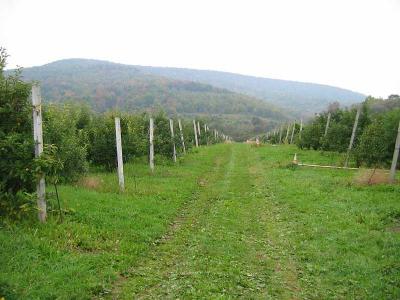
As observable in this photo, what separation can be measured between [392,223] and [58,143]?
1055cm

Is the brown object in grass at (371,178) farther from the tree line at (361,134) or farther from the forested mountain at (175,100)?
the forested mountain at (175,100)

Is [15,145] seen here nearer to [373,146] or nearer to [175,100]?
[373,146]

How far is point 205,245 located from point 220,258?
2.66ft

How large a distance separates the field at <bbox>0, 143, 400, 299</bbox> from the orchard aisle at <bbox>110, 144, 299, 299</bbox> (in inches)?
0.9

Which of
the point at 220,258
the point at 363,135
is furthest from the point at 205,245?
the point at 363,135

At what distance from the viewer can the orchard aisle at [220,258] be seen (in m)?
6.98

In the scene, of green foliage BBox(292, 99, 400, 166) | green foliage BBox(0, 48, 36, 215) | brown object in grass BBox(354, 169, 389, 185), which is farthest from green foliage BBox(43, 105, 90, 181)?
green foliage BBox(292, 99, 400, 166)

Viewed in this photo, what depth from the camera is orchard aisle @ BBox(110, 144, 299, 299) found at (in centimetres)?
698

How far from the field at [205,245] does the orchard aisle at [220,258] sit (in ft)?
0.08

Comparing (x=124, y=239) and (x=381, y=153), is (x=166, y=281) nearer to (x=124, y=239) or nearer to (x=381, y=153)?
(x=124, y=239)

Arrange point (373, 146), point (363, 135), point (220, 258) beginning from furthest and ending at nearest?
point (363, 135) → point (373, 146) → point (220, 258)

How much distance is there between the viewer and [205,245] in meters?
9.14

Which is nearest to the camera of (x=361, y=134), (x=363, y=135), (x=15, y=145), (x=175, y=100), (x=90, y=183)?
(x=15, y=145)

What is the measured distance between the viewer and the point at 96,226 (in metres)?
9.78
